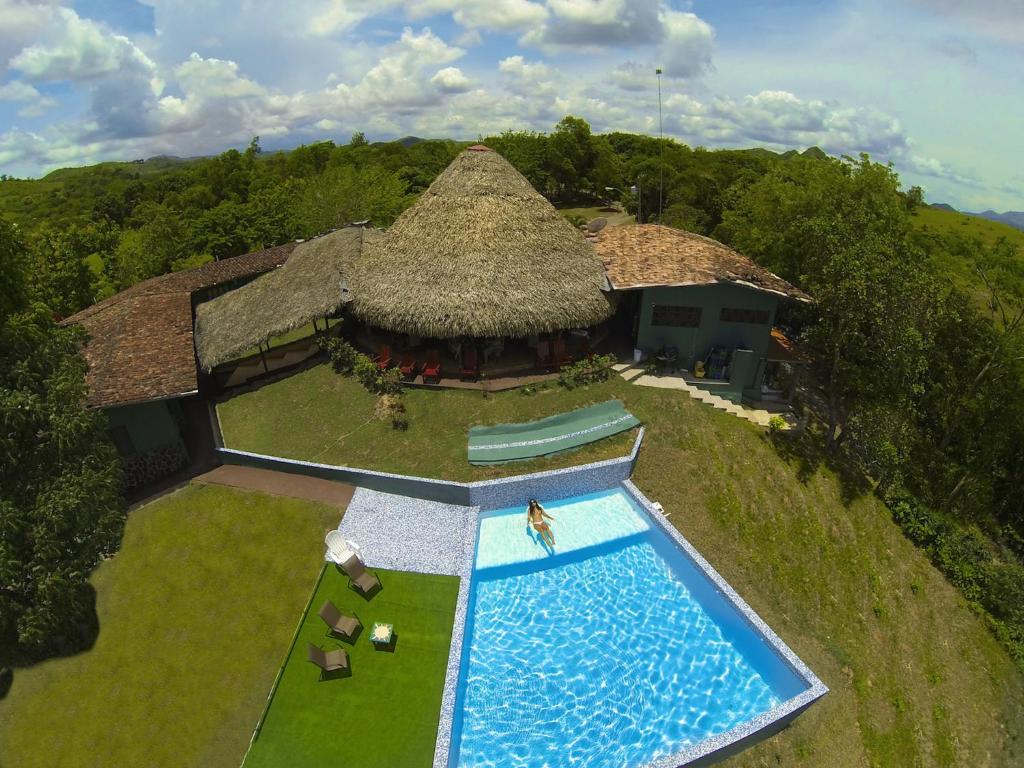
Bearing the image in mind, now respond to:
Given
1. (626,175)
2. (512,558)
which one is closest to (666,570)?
(512,558)

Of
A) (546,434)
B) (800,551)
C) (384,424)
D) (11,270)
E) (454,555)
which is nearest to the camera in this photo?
(11,270)

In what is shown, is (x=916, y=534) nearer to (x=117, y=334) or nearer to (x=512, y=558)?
(x=512, y=558)

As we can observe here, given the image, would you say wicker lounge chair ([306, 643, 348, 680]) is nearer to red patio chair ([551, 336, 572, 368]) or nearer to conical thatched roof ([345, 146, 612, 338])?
conical thatched roof ([345, 146, 612, 338])

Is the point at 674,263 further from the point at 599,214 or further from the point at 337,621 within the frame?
the point at 599,214

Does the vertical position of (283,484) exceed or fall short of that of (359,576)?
it exceeds it

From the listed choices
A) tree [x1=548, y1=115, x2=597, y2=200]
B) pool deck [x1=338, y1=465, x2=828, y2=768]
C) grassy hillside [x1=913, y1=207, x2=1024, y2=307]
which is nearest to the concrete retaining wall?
pool deck [x1=338, y1=465, x2=828, y2=768]


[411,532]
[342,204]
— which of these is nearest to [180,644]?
[411,532]

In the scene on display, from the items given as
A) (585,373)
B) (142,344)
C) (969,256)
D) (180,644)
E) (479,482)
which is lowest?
(180,644)

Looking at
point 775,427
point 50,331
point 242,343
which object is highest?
point 50,331
